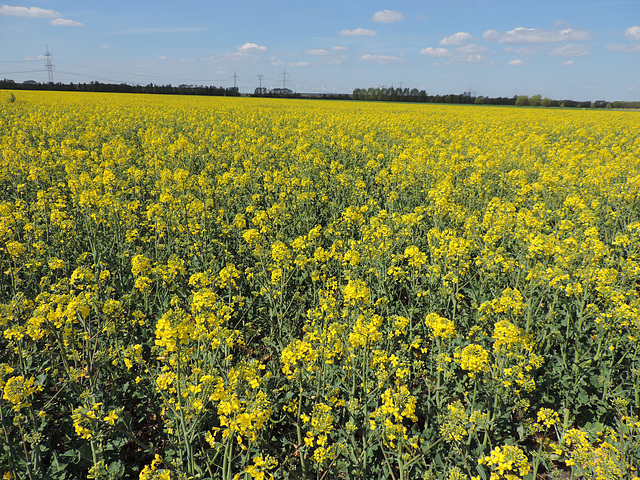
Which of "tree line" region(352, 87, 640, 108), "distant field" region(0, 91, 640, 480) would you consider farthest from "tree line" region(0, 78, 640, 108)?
"distant field" region(0, 91, 640, 480)

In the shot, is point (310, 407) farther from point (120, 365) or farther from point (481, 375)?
point (120, 365)

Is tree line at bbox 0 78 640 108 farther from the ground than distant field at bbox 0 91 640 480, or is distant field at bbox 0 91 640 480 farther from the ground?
tree line at bbox 0 78 640 108

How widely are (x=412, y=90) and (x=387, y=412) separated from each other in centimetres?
7961

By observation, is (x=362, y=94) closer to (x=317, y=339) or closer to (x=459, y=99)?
(x=459, y=99)

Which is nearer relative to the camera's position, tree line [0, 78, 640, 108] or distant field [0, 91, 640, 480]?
distant field [0, 91, 640, 480]

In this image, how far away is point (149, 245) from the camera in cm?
590

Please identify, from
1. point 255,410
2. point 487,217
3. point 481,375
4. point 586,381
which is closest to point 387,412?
point 255,410

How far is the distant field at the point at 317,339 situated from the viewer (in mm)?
2611

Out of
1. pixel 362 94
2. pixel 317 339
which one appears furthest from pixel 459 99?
pixel 317 339

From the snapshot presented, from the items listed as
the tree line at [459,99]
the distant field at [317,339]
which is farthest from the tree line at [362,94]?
the distant field at [317,339]

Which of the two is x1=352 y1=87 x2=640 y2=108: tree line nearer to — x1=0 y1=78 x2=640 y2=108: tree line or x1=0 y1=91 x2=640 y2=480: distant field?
x1=0 y1=78 x2=640 y2=108: tree line

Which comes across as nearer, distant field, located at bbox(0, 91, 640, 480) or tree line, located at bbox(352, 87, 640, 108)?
distant field, located at bbox(0, 91, 640, 480)

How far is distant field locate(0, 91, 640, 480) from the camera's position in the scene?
8.57ft

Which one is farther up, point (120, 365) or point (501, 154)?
point (501, 154)
